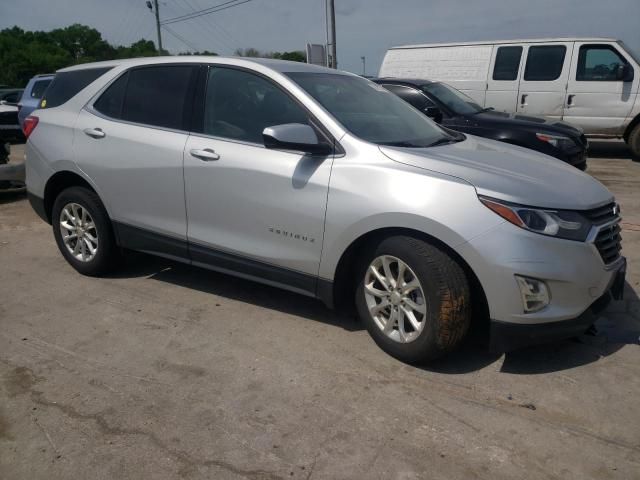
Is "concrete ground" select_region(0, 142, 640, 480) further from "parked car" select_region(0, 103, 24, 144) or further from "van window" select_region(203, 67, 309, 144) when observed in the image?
"parked car" select_region(0, 103, 24, 144)

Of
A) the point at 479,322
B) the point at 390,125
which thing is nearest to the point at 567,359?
the point at 479,322

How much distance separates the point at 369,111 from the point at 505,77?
832 cm

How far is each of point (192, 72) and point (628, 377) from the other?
3.42 metres

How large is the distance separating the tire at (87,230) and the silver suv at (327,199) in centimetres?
1

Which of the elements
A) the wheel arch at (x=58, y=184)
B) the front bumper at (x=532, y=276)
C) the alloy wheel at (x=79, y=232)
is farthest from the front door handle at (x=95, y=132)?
the front bumper at (x=532, y=276)

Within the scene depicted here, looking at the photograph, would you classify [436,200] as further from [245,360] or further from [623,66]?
[623,66]

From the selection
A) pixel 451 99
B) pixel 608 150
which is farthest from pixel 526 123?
pixel 608 150

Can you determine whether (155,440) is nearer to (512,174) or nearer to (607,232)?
(512,174)

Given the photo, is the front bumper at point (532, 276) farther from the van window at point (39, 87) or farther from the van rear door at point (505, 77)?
the van window at point (39, 87)

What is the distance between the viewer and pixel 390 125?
12.7 feet

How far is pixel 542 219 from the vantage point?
293cm

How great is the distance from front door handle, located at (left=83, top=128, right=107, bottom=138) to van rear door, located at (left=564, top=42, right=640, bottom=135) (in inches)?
362

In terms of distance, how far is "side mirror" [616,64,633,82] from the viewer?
33.5 feet

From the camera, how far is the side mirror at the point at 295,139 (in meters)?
3.30
